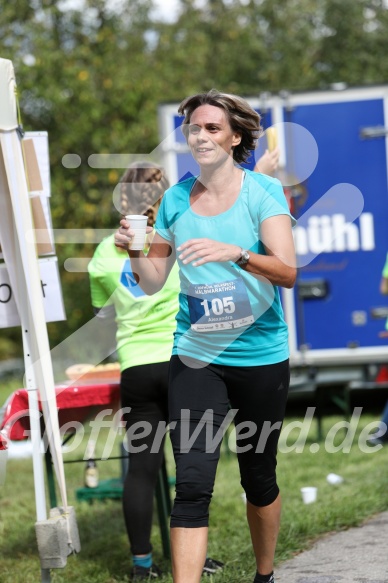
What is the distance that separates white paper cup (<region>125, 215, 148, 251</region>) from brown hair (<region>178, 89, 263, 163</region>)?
0.41 meters

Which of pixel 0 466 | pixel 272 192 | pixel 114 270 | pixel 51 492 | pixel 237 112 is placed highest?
pixel 237 112

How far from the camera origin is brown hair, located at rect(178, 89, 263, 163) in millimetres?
3758

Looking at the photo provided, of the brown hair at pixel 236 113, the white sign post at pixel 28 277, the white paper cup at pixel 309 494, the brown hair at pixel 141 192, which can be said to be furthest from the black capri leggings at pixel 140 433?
the white paper cup at pixel 309 494

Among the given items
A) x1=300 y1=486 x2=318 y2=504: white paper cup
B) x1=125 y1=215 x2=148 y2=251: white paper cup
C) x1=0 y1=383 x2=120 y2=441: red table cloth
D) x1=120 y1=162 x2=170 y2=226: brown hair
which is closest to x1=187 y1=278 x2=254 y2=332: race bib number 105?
x1=125 y1=215 x2=148 y2=251: white paper cup

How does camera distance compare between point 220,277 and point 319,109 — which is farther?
point 319,109

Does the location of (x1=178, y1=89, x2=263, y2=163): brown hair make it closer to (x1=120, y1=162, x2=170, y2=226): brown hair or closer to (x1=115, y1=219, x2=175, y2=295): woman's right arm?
(x1=115, y1=219, x2=175, y2=295): woman's right arm

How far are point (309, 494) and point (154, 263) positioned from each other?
2602 millimetres

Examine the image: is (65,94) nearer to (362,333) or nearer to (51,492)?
(362,333)

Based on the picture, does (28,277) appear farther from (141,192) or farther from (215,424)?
(215,424)

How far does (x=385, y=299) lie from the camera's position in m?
9.48

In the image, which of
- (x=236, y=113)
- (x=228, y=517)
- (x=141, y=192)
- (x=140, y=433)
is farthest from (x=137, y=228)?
(x=228, y=517)

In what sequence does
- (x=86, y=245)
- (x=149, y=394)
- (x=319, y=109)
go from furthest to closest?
(x=86, y=245) < (x=319, y=109) < (x=149, y=394)

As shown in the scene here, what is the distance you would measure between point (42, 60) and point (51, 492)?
1319cm

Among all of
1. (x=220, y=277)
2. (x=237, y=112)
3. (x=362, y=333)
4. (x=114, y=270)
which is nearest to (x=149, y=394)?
(x=114, y=270)
